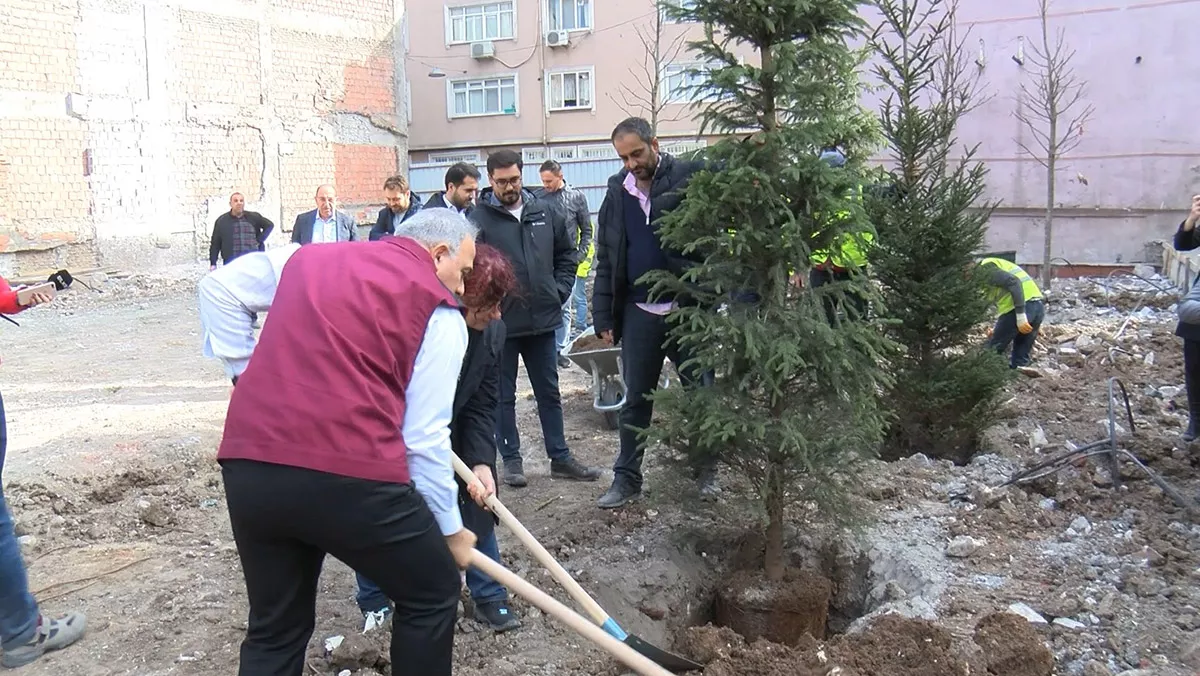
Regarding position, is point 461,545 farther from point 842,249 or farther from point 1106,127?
point 1106,127

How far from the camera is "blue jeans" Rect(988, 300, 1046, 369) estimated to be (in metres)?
7.88

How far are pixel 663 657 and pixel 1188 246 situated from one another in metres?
4.54

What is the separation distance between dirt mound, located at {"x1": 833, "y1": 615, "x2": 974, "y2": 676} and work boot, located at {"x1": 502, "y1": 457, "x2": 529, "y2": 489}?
2.60m

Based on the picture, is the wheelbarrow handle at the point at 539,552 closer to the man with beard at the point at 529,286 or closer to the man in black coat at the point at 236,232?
the man with beard at the point at 529,286

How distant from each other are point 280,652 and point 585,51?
26248mm

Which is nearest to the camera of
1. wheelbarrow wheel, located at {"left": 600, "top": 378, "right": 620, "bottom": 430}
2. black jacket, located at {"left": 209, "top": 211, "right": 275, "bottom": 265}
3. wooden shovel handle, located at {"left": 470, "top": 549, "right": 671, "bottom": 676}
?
wooden shovel handle, located at {"left": 470, "top": 549, "right": 671, "bottom": 676}

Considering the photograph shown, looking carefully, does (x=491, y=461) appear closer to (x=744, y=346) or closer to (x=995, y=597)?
(x=744, y=346)

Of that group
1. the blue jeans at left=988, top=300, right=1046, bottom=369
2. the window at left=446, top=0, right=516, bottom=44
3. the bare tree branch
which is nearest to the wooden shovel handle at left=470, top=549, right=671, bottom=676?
the blue jeans at left=988, top=300, right=1046, bottom=369

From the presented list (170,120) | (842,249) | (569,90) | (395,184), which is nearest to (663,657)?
(842,249)

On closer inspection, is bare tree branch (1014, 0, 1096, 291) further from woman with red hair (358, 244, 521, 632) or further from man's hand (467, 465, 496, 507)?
man's hand (467, 465, 496, 507)

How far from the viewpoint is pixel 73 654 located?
3.56 metres

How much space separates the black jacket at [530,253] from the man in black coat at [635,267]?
0.47 metres

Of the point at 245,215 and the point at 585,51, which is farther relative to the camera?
the point at 585,51

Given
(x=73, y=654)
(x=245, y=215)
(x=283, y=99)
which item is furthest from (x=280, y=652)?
(x=283, y=99)
